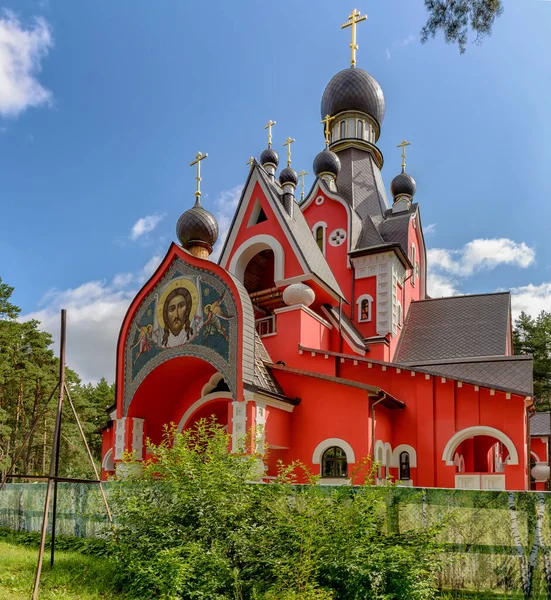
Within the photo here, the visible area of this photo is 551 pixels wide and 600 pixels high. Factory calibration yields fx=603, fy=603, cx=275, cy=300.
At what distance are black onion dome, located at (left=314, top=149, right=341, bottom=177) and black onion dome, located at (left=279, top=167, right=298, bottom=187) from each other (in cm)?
127

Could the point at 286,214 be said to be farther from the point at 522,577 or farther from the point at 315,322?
the point at 522,577

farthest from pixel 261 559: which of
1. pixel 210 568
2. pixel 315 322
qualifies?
pixel 315 322

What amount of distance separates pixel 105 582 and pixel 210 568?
5.55ft

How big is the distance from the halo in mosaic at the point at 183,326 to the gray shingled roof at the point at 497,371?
4587 millimetres

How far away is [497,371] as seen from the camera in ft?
44.4

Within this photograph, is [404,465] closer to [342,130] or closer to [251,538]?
[251,538]

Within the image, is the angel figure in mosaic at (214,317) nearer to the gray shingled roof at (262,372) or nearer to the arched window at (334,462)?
the gray shingled roof at (262,372)

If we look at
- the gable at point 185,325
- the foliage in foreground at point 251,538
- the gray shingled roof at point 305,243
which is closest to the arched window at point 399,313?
the gray shingled roof at point 305,243

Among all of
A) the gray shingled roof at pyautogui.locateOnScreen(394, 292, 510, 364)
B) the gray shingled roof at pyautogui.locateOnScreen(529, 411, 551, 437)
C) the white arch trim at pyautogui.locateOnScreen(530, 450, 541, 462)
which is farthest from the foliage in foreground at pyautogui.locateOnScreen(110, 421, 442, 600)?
the white arch trim at pyautogui.locateOnScreen(530, 450, 541, 462)

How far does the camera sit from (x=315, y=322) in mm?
14492

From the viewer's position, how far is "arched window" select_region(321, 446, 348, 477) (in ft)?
39.1

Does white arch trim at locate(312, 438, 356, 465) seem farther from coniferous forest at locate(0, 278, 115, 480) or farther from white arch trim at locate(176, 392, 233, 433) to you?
coniferous forest at locate(0, 278, 115, 480)

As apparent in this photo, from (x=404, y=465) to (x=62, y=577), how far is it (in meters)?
8.07

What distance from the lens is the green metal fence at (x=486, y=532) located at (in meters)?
6.38
